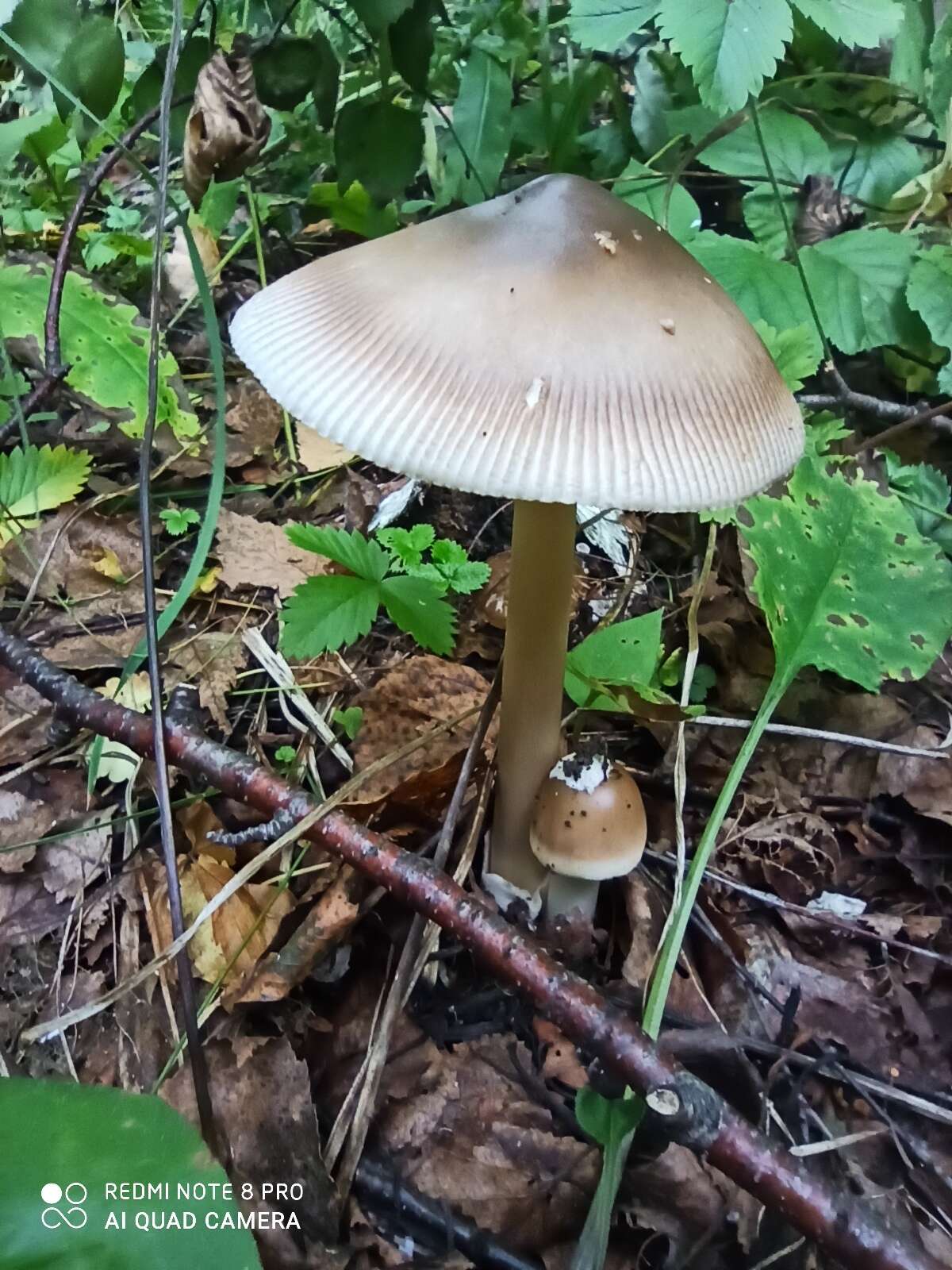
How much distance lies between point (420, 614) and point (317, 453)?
108 cm

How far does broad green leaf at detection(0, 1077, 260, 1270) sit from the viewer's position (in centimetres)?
83

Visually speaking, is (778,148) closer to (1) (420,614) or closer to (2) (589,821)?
(1) (420,614)

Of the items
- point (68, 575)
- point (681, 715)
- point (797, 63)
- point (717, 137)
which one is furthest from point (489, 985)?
point (797, 63)

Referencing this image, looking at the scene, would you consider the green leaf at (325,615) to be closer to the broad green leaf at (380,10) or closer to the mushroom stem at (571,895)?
the mushroom stem at (571,895)

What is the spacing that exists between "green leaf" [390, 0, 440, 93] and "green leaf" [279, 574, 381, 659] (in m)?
1.10

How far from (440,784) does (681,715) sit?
1.70 feet

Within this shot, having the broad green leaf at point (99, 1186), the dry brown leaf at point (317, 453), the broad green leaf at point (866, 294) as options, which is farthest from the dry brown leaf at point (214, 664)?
the broad green leaf at point (866, 294)

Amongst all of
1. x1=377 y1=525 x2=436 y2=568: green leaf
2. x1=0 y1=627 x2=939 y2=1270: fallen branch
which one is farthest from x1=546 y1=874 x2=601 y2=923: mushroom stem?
x1=377 y1=525 x2=436 y2=568: green leaf

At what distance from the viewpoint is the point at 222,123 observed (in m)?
1.61

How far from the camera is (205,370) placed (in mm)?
2762

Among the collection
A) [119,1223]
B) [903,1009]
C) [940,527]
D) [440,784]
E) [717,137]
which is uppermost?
[717,137]

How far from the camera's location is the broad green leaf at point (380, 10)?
154 centimetres

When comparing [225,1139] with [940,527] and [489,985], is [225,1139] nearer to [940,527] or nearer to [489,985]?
[489,985]

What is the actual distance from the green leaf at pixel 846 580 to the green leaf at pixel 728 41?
28.3 inches
